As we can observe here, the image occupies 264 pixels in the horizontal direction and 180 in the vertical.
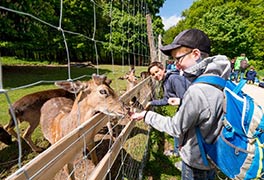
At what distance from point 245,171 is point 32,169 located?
145 centimetres

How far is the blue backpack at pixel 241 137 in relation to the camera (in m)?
1.72

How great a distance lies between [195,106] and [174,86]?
1890mm

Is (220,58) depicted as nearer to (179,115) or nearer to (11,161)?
(179,115)

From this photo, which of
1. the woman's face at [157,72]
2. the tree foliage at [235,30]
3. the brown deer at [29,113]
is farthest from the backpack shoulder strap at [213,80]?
the tree foliage at [235,30]

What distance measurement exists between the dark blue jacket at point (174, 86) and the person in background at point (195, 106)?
145 cm

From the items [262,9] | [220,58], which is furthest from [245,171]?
[262,9]

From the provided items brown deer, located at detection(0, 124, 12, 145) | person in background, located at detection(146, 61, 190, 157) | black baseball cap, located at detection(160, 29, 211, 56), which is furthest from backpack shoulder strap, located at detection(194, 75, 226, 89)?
brown deer, located at detection(0, 124, 12, 145)

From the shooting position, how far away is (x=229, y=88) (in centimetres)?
193

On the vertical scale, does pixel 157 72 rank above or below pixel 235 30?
below

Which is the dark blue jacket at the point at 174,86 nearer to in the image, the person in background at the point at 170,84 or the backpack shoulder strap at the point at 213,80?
the person in background at the point at 170,84

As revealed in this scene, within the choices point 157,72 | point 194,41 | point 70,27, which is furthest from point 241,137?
point 70,27

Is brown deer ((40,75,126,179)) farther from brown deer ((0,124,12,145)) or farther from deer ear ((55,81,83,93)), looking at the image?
brown deer ((0,124,12,145))

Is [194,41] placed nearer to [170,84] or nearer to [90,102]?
[90,102]

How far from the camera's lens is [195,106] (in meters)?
1.69
